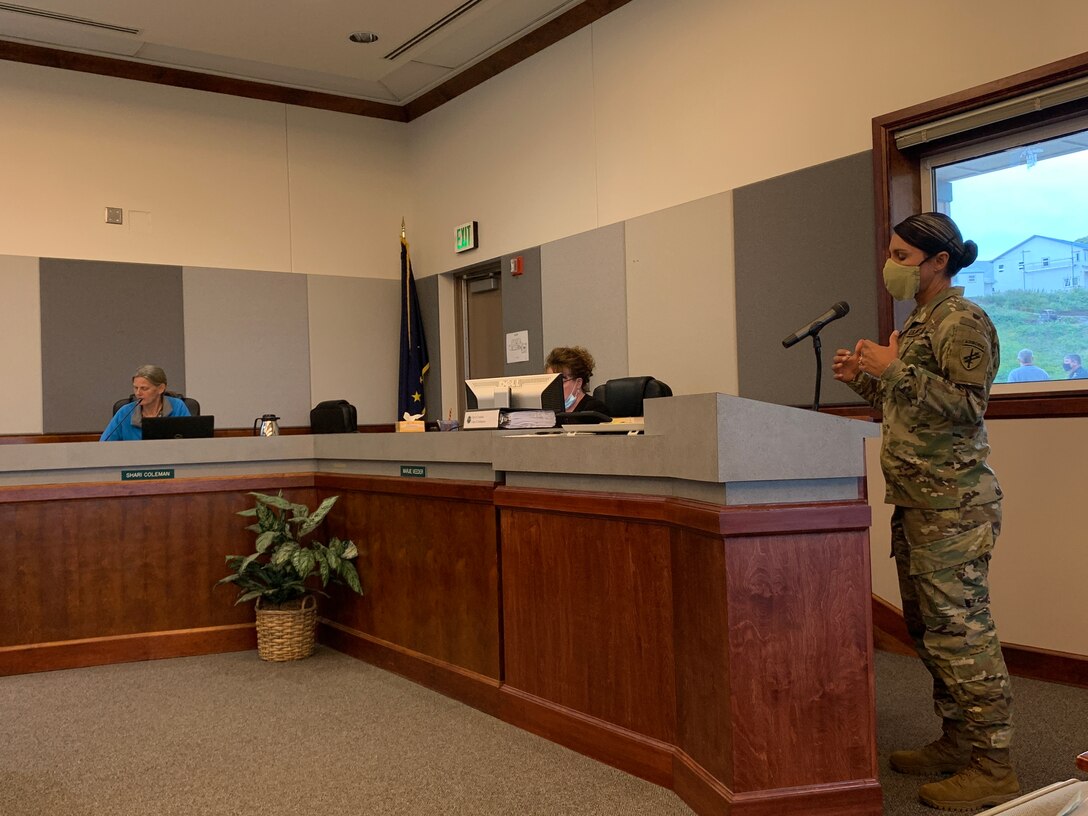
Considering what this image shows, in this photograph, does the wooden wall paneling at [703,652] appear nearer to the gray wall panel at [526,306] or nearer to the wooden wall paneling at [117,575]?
the wooden wall paneling at [117,575]

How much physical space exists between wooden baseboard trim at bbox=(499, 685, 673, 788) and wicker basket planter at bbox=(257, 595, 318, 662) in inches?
53.3

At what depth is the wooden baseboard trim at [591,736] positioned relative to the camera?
105 inches

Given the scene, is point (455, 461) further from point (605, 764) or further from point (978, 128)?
point (978, 128)

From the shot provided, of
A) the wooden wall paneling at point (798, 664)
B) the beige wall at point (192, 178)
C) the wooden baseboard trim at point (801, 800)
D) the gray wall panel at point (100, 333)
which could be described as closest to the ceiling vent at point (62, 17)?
the beige wall at point (192, 178)

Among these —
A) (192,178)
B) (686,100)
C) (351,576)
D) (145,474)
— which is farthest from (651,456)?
(192,178)

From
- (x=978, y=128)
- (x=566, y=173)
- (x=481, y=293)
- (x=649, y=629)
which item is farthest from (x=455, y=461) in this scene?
(x=481, y=293)

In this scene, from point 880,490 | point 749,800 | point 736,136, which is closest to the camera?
point 749,800

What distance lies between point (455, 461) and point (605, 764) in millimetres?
1237

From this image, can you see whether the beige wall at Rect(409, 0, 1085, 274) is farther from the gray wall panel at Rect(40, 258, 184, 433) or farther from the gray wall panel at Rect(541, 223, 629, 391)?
the gray wall panel at Rect(40, 258, 184, 433)

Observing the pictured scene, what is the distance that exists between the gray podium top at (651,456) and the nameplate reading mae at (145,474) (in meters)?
0.03

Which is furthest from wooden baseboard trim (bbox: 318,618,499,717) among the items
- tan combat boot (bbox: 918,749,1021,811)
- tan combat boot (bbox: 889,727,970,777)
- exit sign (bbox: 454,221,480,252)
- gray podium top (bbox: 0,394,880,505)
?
exit sign (bbox: 454,221,480,252)

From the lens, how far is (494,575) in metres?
3.31

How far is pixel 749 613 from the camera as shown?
232 cm

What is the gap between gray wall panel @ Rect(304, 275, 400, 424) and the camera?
7.53 m
